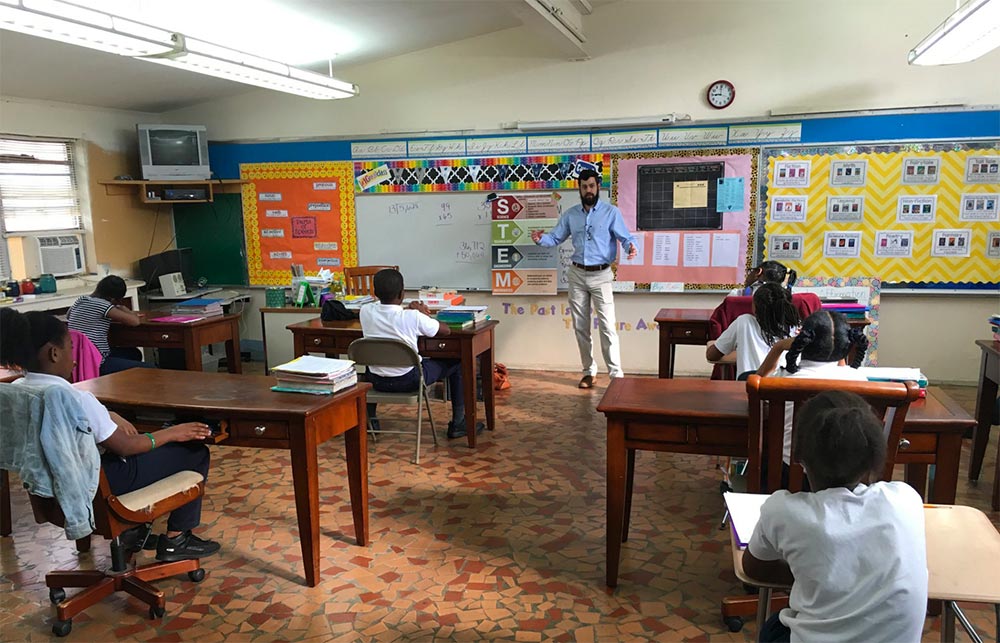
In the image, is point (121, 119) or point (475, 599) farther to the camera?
point (121, 119)

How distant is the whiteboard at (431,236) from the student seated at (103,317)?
2.50 metres

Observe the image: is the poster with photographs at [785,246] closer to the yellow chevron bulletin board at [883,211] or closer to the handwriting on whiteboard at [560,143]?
the yellow chevron bulletin board at [883,211]

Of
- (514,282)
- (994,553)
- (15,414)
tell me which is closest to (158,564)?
(15,414)

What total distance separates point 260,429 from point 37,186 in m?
4.73

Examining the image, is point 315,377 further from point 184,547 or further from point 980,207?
point 980,207

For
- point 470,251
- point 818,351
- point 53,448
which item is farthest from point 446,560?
point 470,251

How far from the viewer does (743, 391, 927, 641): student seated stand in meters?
1.34

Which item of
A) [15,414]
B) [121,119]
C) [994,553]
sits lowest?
[994,553]

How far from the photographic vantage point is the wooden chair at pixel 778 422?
192 centimetres

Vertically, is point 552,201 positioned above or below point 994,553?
above

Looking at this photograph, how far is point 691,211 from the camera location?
578cm

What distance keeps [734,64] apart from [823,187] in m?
1.25

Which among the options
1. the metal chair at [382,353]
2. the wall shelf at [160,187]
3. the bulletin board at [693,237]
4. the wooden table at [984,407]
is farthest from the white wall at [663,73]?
the metal chair at [382,353]

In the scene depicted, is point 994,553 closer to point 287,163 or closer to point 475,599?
point 475,599
